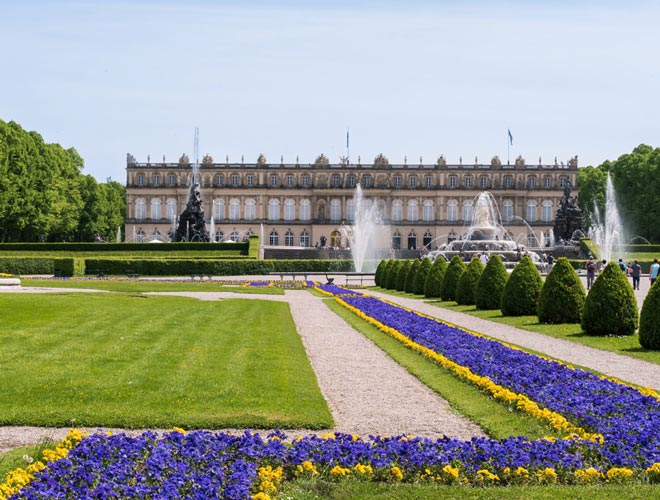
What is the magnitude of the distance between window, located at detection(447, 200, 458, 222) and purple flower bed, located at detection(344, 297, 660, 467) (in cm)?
7983

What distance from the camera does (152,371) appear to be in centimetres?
1027

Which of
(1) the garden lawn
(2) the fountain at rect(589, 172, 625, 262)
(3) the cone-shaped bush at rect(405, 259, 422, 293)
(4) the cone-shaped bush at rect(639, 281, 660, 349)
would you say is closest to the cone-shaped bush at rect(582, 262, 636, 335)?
(4) the cone-shaped bush at rect(639, 281, 660, 349)

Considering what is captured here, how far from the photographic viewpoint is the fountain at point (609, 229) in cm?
5188

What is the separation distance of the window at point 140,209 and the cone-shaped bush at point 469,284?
2844 inches

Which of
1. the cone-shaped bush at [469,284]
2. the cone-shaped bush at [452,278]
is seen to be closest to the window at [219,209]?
the cone-shaped bush at [452,278]

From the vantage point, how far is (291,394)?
359 inches

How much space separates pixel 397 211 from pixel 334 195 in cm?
692

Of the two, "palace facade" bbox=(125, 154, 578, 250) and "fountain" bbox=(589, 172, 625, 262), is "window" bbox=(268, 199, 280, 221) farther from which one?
"fountain" bbox=(589, 172, 625, 262)

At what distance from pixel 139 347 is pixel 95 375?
7.64 ft

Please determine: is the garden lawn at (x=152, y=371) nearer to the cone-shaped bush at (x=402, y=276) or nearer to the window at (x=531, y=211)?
the cone-shaped bush at (x=402, y=276)

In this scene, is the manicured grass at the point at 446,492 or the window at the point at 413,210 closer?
the manicured grass at the point at 446,492

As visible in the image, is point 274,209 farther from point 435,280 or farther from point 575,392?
point 575,392

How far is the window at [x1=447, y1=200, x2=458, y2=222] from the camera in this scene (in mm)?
93375

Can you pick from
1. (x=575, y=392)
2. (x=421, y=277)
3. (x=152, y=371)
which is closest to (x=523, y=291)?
(x=421, y=277)
